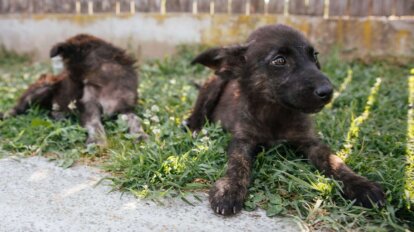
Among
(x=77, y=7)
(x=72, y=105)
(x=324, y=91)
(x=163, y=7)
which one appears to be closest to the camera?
(x=324, y=91)

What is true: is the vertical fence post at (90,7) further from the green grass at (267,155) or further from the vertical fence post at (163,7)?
the green grass at (267,155)

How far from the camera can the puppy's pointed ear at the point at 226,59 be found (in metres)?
3.92

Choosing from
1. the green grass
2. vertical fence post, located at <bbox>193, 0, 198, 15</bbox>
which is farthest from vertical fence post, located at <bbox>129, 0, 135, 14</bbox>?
the green grass

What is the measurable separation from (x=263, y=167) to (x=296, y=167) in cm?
24

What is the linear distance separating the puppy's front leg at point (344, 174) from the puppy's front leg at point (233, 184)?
1.50ft

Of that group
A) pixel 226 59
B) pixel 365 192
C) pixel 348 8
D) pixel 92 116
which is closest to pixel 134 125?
pixel 92 116

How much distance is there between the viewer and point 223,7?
7.87 m

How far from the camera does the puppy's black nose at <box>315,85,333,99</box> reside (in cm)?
318

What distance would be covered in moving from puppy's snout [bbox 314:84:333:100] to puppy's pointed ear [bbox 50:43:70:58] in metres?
2.89

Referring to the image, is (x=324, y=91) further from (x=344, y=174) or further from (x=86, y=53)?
(x=86, y=53)

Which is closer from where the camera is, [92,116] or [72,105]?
[92,116]

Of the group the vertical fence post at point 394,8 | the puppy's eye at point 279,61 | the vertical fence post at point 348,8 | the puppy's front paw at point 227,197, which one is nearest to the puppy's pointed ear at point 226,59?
the puppy's eye at point 279,61

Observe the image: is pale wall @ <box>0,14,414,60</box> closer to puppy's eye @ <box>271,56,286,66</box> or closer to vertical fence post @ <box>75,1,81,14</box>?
vertical fence post @ <box>75,1,81,14</box>

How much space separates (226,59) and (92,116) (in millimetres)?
1456
